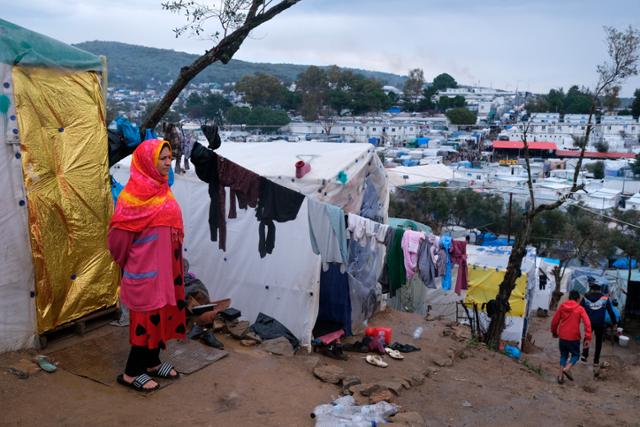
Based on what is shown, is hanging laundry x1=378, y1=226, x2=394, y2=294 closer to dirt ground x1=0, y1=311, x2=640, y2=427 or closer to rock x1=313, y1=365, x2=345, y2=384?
dirt ground x1=0, y1=311, x2=640, y2=427

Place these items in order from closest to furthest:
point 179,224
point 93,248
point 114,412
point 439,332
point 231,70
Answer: point 114,412
point 179,224
point 93,248
point 439,332
point 231,70

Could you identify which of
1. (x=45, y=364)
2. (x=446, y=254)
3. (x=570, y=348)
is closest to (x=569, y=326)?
(x=570, y=348)

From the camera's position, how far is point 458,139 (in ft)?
185

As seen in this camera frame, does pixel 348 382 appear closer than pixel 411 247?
Yes

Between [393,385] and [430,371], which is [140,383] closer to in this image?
[393,385]

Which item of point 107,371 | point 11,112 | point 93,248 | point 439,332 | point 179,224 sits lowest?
point 439,332

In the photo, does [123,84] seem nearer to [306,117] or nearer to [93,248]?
[306,117]

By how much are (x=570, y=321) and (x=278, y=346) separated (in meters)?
4.09

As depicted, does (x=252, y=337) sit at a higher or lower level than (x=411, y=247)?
lower

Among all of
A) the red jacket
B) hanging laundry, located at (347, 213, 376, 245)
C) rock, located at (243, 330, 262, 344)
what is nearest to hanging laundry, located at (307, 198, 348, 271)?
hanging laundry, located at (347, 213, 376, 245)

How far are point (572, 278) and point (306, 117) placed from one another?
43006 mm

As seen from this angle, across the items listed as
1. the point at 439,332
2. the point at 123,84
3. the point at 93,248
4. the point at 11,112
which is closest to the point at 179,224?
the point at 93,248

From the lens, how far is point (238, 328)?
5676 millimetres

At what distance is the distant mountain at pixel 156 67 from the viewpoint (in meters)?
118
